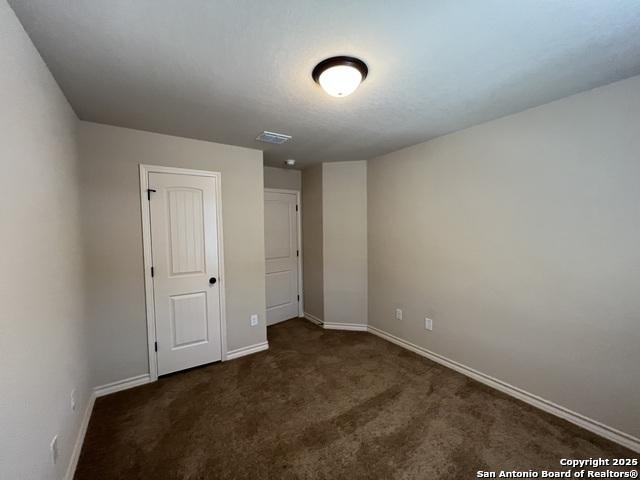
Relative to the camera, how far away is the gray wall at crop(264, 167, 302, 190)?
3.89 metres

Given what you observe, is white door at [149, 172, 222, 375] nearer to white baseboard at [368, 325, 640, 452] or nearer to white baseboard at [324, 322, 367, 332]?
white baseboard at [324, 322, 367, 332]

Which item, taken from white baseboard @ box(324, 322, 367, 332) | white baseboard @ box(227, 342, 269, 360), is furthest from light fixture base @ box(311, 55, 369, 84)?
white baseboard @ box(324, 322, 367, 332)

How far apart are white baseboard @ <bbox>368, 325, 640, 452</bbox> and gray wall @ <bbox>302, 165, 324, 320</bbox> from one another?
149cm

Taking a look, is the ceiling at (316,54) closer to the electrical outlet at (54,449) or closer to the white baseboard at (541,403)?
the electrical outlet at (54,449)

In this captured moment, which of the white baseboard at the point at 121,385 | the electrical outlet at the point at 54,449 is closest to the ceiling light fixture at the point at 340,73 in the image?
the electrical outlet at the point at 54,449

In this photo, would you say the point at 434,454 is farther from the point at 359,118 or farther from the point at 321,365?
the point at 359,118

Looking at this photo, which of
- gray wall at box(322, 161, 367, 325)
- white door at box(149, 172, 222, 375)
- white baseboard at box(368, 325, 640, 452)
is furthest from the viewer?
gray wall at box(322, 161, 367, 325)

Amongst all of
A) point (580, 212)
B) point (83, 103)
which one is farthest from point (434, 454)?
point (83, 103)

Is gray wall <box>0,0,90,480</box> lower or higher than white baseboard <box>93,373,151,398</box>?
higher

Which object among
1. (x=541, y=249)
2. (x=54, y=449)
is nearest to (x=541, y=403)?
(x=541, y=249)

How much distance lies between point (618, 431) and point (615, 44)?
7.88ft

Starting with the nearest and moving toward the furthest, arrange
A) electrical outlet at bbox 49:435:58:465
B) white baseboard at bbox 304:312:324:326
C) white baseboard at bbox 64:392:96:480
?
1. electrical outlet at bbox 49:435:58:465
2. white baseboard at bbox 64:392:96:480
3. white baseboard at bbox 304:312:324:326

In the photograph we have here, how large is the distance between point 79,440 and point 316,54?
288cm

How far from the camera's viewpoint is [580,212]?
1857 millimetres
